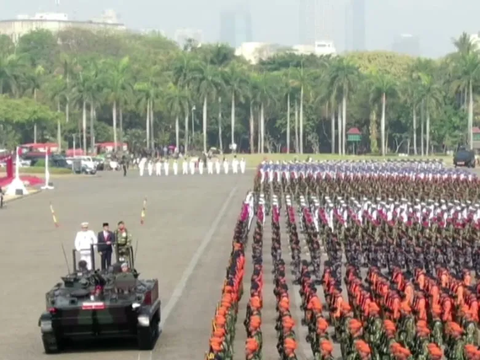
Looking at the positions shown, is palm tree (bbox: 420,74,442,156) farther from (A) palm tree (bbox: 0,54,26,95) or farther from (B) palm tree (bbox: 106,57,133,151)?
(A) palm tree (bbox: 0,54,26,95)

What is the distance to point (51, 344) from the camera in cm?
1675

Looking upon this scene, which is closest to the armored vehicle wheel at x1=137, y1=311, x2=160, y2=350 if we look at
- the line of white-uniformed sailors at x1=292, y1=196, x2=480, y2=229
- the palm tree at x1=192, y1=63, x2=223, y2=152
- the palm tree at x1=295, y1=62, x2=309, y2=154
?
the line of white-uniformed sailors at x1=292, y1=196, x2=480, y2=229

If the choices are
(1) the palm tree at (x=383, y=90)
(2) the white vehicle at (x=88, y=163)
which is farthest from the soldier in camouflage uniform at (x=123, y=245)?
(1) the palm tree at (x=383, y=90)

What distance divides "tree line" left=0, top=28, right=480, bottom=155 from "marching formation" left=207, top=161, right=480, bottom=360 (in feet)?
171

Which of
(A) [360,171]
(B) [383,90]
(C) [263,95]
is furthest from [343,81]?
(A) [360,171]

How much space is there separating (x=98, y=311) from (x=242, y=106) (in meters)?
95.6

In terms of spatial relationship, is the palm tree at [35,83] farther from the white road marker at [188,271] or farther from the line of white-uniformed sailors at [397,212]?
the line of white-uniformed sailors at [397,212]

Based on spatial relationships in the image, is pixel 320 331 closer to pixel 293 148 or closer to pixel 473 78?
pixel 473 78

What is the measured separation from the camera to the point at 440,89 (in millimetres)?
102625

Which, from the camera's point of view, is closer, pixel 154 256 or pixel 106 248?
pixel 106 248

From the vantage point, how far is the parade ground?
1766 centimetres

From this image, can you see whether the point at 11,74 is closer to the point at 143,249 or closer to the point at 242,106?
the point at 242,106

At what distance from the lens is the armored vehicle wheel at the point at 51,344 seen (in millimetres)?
16609

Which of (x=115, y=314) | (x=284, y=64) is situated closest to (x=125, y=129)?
(x=284, y=64)
